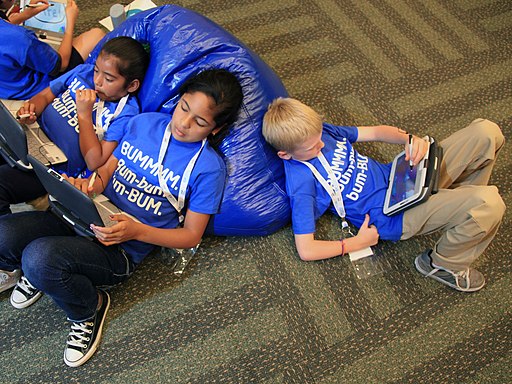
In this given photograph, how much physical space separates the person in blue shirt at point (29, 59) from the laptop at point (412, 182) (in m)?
1.36

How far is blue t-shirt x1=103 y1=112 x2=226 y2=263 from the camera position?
1.62 m

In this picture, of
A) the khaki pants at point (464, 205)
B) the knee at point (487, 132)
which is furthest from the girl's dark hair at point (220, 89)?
the knee at point (487, 132)

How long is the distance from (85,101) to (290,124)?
2.30 ft

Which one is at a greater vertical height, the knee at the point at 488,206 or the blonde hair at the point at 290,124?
the blonde hair at the point at 290,124

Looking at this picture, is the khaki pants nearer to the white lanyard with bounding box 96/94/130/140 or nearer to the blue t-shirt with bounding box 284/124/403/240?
the blue t-shirt with bounding box 284/124/403/240

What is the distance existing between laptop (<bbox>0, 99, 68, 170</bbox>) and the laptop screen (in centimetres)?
48

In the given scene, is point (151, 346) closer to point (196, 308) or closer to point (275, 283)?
point (196, 308)

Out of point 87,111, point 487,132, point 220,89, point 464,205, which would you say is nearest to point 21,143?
point 87,111

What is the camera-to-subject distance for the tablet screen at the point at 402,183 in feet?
5.44

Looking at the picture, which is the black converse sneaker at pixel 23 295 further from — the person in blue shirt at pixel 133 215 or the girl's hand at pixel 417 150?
the girl's hand at pixel 417 150

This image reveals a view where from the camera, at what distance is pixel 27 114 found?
1733 millimetres

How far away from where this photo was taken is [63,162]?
174 centimetres

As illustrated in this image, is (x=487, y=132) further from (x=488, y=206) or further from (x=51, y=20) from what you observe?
(x=51, y=20)

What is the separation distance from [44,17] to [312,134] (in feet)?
4.51
